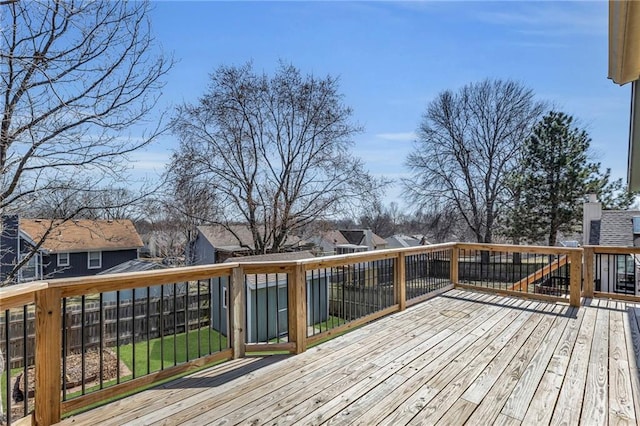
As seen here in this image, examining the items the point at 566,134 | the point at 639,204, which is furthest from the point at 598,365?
the point at 639,204

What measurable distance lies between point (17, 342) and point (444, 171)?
741 inches

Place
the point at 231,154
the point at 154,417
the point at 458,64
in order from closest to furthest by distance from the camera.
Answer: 1. the point at 154,417
2. the point at 458,64
3. the point at 231,154

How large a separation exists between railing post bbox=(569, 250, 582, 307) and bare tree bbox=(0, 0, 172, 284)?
274 inches

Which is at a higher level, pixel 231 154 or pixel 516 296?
pixel 231 154

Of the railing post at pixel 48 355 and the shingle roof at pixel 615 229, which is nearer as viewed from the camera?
the railing post at pixel 48 355

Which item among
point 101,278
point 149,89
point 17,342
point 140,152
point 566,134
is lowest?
point 17,342

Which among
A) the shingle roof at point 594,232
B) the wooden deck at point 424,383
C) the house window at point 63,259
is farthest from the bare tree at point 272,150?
the wooden deck at point 424,383

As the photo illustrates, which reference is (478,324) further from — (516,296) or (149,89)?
(149,89)

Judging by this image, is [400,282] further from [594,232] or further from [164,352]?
[594,232]

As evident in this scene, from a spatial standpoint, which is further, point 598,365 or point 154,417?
point 598,365

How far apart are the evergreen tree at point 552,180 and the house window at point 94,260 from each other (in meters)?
22.3

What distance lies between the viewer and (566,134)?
16.5 meters

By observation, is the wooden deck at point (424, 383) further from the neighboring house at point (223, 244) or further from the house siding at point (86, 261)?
the house siding at point (86, 261)

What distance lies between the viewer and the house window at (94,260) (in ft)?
56.5
